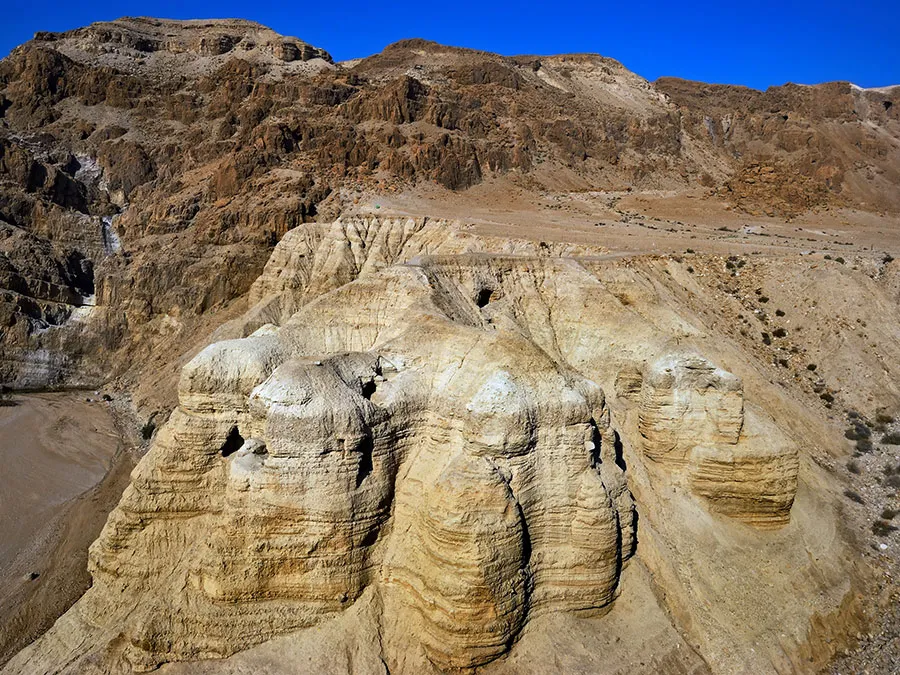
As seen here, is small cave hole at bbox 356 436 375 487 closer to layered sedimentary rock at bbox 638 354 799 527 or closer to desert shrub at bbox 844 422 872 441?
layered sedimentary rock at bbox 638 354 799 527

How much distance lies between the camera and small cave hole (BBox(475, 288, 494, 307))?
821 inches

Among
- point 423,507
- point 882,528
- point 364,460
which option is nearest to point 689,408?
point 882,528

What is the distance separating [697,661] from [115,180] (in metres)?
63.9

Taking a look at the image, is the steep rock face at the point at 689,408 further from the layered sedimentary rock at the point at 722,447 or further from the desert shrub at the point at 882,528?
the desert shrub at the point at 882,528

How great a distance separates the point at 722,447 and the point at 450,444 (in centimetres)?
815

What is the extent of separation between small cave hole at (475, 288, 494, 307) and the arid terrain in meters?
0.08

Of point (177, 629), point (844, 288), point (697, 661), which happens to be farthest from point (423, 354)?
point (844, 288)

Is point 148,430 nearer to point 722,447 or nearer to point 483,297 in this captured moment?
point 483,297

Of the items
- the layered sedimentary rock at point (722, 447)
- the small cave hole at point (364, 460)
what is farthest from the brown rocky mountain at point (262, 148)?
the layered sedimentary rock at point (722, 447)

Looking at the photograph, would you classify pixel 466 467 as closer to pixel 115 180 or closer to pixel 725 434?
pixel 725 434

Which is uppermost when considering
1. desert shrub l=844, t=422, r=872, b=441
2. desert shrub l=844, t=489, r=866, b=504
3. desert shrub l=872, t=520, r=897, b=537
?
desert shrub l=844, t=422, r=872, b=441

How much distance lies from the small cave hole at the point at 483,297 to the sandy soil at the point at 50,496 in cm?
1583

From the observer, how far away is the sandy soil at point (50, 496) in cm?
1847

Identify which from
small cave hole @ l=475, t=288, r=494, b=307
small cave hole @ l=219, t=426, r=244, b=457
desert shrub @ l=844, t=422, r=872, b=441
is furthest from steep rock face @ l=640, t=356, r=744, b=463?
small cave hole @ l=219, t=426, r=244, b=457
